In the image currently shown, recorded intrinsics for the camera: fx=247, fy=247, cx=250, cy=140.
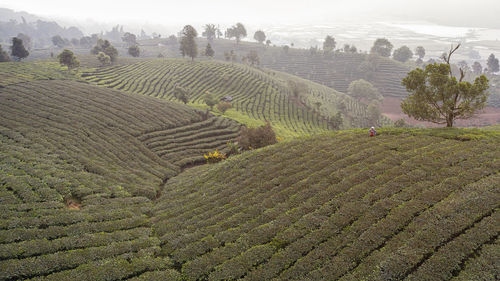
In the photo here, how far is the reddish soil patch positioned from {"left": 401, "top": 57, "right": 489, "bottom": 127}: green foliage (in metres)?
84.0

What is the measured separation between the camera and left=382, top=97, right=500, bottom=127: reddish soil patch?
104875 millimetres

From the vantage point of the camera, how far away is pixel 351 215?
703 inches

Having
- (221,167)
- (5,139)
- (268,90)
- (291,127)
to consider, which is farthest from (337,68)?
(5,139)

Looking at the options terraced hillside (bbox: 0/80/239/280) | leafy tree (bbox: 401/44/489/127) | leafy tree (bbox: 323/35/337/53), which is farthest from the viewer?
leafy tree (bbox: 323/35/337/53)

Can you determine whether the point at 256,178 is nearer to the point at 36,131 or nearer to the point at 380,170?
the point at 380,170

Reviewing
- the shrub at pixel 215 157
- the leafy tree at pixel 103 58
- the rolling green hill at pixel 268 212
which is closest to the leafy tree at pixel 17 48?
the leafy tree at pixel 103 58

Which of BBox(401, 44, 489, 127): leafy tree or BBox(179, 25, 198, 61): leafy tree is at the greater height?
BBox(179, 25, 198, 61): leafy tree

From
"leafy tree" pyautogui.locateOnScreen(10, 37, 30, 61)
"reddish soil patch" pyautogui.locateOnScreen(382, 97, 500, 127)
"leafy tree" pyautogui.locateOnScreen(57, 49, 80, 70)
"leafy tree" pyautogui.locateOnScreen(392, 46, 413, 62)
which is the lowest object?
"reddish soil patch" pyautogui.locateOnScreen(382, 97, 500, 127)

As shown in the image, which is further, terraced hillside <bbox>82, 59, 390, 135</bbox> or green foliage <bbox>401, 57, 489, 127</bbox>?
terraced hillside <bbox>82, 59, 390, 135</bbox>

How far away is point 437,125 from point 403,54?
319ft

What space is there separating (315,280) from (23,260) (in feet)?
61.3

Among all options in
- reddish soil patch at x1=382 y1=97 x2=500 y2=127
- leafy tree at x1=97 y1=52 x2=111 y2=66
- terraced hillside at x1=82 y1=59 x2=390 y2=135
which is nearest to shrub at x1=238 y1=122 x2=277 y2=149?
terraced hillside at x1=82 y1=59 x2=390 y2=135

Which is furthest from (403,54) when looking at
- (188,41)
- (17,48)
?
(17,48)

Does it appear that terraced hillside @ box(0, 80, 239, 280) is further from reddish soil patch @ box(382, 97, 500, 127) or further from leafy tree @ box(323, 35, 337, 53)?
leafy tree @ box(323, 35, 337, 53)
